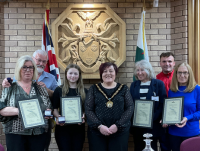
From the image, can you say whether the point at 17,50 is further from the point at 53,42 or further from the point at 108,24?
the point at 108,24

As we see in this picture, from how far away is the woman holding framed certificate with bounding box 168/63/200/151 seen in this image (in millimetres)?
2420

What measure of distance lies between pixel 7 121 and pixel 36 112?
0.33 meters

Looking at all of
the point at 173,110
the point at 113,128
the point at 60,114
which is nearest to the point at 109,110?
the point at 113,128

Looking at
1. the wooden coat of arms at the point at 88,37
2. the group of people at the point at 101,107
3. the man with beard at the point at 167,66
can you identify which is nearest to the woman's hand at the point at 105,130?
the group of people at the point at 101,107

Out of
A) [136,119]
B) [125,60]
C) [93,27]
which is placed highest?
[93,27]

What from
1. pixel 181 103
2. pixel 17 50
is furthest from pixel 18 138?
pixel 17 50

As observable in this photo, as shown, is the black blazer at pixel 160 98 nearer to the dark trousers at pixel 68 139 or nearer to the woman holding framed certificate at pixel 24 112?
the dark trousers at pixel 68 139

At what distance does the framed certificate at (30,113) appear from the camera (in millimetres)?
2039

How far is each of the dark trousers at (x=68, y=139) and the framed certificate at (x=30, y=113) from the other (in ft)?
1.74

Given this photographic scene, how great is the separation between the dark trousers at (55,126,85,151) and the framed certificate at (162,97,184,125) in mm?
1036

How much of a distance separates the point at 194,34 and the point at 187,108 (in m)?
1.68

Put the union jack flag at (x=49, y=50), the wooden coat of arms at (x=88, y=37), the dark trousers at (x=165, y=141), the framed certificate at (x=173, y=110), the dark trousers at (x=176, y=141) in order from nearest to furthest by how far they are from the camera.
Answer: the framed certificate at (x=173, y=110) < the dark trousers at (x=176, y=141) < the dark trousers at (x=165, y=141) < the union jack flag at (x=49, y=50) < the wooden coat of arms at (x=88, y=37)

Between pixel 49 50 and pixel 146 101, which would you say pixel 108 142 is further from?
pixel 49 50

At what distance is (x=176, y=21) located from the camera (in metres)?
3.75
